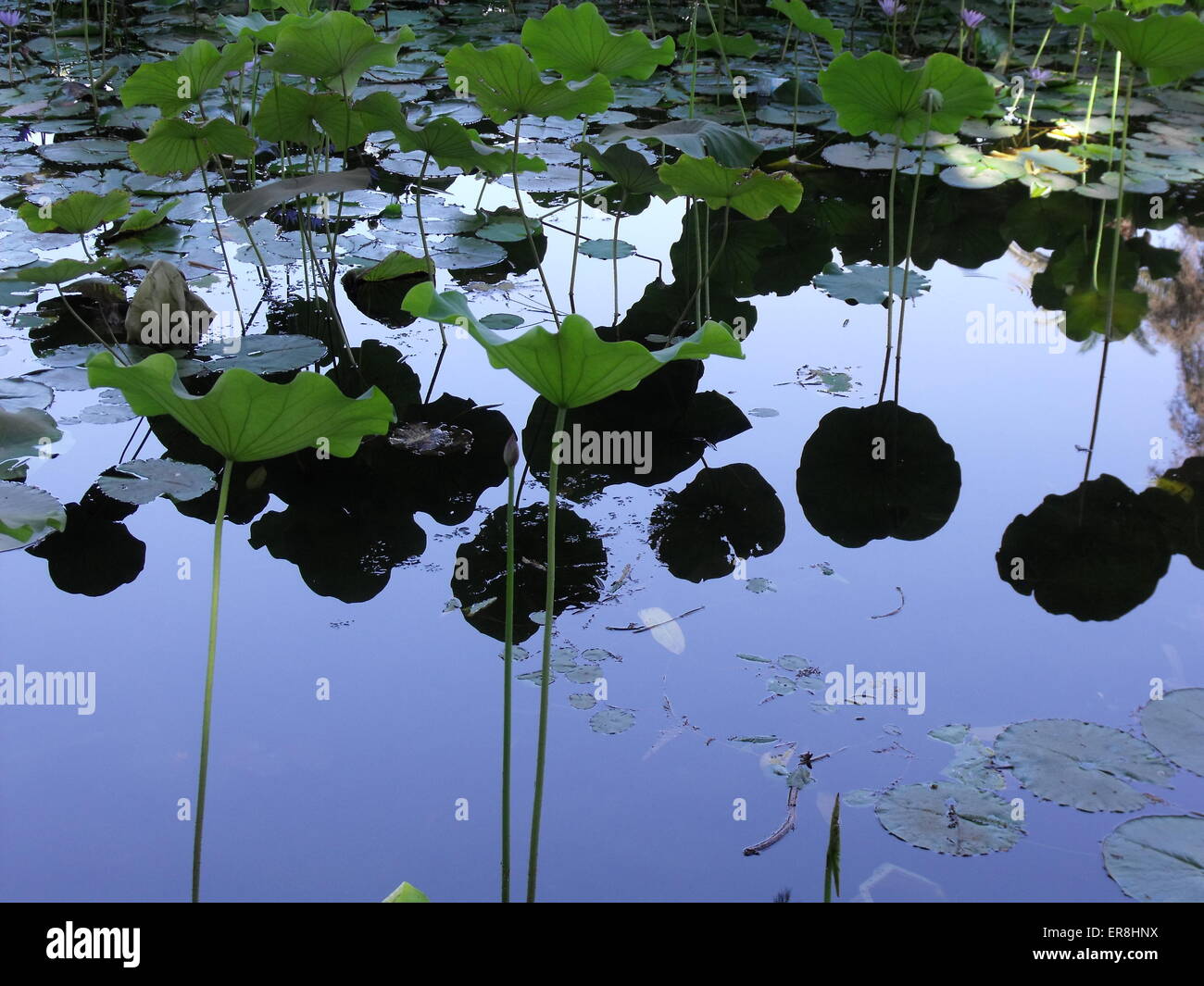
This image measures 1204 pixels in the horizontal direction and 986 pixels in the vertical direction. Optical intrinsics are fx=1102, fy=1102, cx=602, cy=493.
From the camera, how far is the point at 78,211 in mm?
2430

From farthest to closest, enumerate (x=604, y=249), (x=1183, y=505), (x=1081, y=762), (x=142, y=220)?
(x=604, y=249), (x=142, y=220), (x=1183, y=505), (x=1081, y=762)

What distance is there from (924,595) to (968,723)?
34cm

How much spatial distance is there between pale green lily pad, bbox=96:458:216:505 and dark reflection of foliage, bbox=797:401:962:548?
115cm

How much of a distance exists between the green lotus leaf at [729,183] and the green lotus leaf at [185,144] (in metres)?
1.12

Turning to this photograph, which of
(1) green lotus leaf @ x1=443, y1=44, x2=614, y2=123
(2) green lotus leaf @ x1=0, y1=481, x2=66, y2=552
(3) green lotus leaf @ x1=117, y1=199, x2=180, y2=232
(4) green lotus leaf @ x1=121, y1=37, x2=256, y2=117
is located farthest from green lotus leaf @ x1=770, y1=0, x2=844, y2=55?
(2) green lotus leaf @ x1=0, y1=481, x2=66, y2=552

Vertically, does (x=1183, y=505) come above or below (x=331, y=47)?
below

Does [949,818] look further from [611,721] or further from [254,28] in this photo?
[254,28]

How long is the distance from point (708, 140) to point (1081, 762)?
1.52 m

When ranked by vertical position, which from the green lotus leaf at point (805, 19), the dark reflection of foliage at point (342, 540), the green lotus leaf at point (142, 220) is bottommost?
the dark reflection of foliage at point (342, 540)

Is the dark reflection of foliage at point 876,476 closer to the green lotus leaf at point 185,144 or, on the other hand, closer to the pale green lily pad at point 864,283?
the pale green lily pad at point 864,283

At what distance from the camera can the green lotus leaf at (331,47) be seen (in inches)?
91.6

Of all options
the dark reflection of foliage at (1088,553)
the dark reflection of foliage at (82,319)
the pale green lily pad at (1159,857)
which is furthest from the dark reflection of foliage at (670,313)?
the pale green lily pad at (1159,857)

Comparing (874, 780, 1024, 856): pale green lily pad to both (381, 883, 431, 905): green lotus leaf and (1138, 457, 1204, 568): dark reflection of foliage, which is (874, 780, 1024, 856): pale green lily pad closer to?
(381, 883, 431, 905): green lotus leaf

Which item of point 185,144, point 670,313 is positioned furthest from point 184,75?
point 670,313
